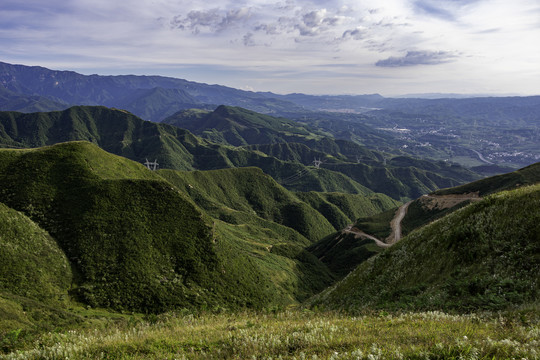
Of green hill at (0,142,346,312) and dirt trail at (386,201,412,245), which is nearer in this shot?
green hill at (0,142,346,312)

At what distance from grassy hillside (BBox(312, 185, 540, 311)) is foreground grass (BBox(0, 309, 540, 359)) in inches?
196

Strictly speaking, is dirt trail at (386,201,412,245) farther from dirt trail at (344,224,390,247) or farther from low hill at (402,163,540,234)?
dirt trail at (344,224,390,247)

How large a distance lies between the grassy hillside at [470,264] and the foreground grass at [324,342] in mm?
4966

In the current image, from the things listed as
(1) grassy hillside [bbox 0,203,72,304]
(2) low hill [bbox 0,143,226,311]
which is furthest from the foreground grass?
(2) low hill [bbox 0,143,226,311]

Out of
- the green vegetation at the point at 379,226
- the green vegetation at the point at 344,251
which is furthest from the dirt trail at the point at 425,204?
the green vegetation at the point at 344,251

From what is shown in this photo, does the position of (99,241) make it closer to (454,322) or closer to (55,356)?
(55,356)

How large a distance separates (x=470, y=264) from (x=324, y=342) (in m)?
18.7

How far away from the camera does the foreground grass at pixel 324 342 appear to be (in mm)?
7211

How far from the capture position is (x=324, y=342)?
861 centimetres

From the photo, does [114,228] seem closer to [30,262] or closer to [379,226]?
[30,262]

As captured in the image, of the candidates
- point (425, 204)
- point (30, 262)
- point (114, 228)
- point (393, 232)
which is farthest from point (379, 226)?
point (30, 262)

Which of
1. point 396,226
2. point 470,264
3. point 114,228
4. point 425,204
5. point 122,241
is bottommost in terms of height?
point 396,226

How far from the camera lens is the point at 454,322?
429 inches

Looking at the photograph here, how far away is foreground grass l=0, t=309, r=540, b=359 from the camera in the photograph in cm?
721
